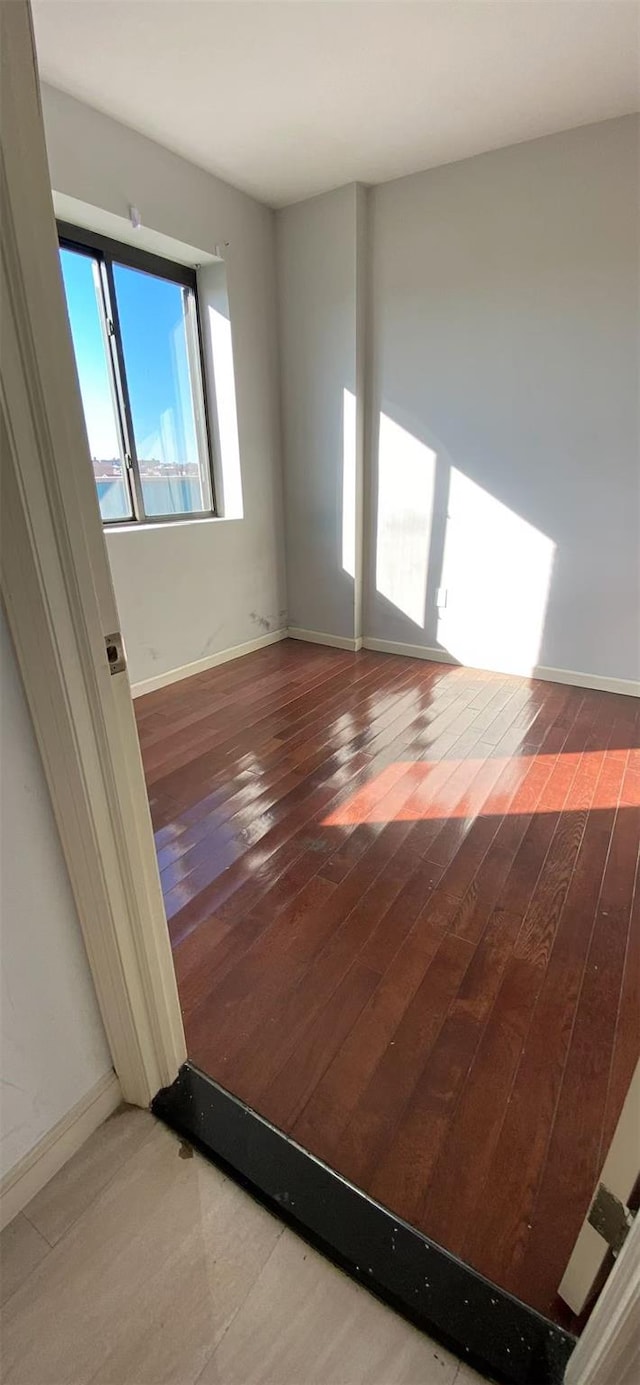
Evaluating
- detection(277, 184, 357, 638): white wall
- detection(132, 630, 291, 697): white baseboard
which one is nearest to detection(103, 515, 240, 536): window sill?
detection(277, 184, 357, 638): white wall

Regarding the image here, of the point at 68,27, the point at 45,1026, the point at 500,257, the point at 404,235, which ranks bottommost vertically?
the point at 45,1026

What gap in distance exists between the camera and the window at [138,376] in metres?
2.93

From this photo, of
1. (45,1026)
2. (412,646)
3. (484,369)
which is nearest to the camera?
(45,1026)

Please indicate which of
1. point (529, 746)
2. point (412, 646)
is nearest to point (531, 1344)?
point (529, 746)

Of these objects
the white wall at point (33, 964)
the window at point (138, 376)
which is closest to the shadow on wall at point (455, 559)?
the window at point (138, 376)

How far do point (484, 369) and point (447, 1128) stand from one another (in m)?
3.49

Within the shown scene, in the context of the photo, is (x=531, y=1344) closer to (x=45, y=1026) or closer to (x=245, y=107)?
(x=45, y=1026)

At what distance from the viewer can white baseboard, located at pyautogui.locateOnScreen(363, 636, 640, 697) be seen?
10.7 feet

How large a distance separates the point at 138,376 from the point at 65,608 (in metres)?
3.06

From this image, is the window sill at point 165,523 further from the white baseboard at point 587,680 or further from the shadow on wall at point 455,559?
the white baseboard at point 587,680

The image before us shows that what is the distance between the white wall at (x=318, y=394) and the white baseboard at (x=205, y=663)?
0.29 metres

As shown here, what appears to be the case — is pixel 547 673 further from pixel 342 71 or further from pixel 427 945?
pixel 342 71

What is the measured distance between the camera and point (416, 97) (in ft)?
7.97

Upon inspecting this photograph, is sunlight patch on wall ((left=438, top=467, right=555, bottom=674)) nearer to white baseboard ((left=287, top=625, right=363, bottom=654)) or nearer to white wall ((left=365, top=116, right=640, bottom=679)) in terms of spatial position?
white wall ((left=365, top=116, right=640, bottom=679))
